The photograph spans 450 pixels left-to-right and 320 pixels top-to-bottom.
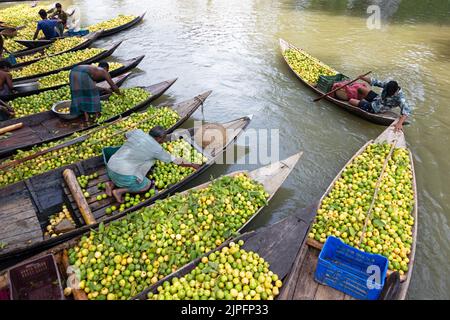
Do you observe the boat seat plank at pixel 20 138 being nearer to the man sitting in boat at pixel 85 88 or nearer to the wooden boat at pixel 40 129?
the wooden boat at pixel 40 129

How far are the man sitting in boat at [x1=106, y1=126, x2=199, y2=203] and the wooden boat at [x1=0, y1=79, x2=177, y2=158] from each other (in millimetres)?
2728

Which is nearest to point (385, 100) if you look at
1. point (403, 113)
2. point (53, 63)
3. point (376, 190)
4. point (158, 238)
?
point (403, 113)

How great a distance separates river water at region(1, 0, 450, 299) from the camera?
6.68 meters

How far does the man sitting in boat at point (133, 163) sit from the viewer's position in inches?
211

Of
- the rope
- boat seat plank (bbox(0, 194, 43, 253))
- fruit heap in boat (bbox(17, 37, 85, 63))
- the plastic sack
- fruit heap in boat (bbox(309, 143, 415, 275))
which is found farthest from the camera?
fruit heap in boat (bbox(17, 37, 85, 63))

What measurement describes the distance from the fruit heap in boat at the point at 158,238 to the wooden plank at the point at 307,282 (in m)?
0.67

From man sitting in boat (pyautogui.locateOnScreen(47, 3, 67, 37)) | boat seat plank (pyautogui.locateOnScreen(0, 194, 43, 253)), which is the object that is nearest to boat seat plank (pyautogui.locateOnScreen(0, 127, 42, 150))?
boat seat plank (pyautogui.locateOnScreen(0, 194, 43, 253))

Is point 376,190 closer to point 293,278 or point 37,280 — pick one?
point 293,278

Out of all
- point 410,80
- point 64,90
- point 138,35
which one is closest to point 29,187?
point 64,90

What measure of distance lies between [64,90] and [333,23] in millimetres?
15522

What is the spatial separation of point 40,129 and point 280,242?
23.1 feet

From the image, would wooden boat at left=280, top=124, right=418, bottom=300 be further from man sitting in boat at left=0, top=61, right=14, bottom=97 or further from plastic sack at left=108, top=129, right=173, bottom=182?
man sitting in boat at left=0, top=61, right=14, bottom=97

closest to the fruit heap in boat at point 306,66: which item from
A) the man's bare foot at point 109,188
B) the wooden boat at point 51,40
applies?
the man's bare foot at point 109,188

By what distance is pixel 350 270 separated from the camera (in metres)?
3.88
